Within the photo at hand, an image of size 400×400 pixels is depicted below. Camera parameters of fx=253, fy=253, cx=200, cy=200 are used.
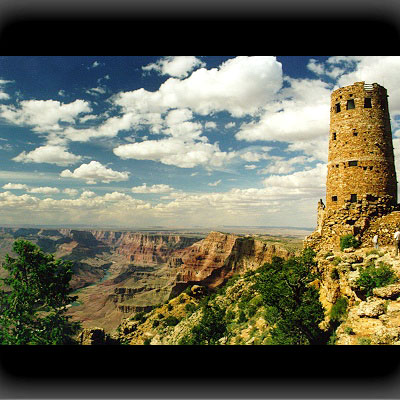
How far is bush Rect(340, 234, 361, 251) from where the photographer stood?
43.1 ft

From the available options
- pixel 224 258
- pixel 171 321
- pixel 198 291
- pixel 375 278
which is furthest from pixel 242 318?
pixel 224 258

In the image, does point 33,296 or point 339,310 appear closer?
point 339,310

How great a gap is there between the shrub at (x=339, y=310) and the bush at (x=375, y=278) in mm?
1295

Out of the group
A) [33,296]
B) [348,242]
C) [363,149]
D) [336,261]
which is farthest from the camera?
[33,296]

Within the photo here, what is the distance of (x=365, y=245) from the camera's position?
13.1 m

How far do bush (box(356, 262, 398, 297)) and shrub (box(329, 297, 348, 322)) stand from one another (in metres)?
1.29

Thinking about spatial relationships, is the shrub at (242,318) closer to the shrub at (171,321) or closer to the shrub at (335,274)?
the shrub at (335,274)

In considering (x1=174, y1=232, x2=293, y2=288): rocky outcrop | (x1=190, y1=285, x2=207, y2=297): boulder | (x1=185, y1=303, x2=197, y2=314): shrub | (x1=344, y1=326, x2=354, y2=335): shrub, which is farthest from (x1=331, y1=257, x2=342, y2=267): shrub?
(x1=174, y1=232, x2=293, y2=288): rocky outcrop

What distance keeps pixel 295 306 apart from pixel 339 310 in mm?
1875

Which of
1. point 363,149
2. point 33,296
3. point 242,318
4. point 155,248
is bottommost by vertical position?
point 155,248

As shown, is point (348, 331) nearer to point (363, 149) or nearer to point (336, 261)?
point (336, 261)

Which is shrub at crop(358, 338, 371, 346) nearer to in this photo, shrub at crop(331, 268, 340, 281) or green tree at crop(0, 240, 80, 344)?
shrub at crop(331, 268, 340, 281)

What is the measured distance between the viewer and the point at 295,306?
12.1 meters
